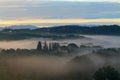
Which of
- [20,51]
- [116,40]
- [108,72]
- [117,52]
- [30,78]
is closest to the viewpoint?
[108,72]

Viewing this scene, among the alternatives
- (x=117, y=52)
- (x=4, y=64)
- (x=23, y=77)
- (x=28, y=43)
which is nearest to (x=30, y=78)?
(x=23, y=77)

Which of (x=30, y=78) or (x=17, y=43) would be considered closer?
(x=30, y=78)

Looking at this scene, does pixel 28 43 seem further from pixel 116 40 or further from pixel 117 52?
pixel 117 52

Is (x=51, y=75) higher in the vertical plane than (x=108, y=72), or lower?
lower

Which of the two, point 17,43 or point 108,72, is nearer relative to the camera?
point 108,72

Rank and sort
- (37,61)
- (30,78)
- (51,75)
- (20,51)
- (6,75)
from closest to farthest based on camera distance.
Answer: (6,75) < (30,78) < (51,75) < (37,61) < (20,51)

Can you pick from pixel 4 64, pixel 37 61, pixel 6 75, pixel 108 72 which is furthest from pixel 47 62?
pixel 108 72

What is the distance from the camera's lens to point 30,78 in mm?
92562

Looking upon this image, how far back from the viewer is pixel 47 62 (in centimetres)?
12850

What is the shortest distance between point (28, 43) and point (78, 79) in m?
104

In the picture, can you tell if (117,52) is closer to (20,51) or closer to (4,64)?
(20,51)

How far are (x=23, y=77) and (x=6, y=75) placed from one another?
5.12 metres

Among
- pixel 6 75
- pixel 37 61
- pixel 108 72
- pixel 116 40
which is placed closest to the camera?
pixel 108 72

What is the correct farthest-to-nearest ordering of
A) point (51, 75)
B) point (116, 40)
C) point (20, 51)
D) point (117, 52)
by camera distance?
point (116, 40) → point (20, 51) → point (117, 52) → point (51, 75)
